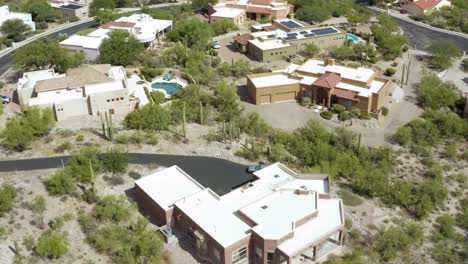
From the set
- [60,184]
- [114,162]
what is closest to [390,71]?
[114,162]

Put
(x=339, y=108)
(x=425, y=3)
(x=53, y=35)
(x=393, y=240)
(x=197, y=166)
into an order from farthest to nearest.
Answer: (x=425, y=3) → (x=53, y=35) → (x=339, y=108) → (x=197, y=166) → (x=393, y=240)

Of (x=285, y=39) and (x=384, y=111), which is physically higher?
(x=285, y=39)

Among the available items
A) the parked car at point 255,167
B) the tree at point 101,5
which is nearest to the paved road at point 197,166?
the parked car at point 255,167

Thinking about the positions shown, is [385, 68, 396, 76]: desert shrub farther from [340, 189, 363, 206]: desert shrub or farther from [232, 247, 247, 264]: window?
[232, 247, 247, 264]: window

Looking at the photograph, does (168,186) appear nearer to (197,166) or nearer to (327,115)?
(197,166)

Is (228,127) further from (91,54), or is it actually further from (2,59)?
(2,59)
